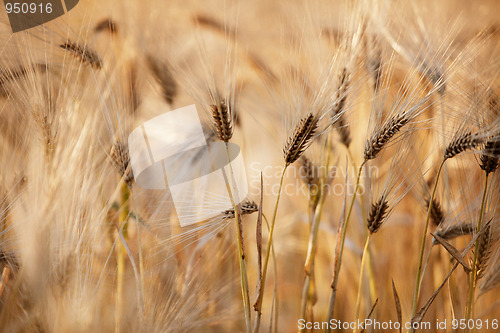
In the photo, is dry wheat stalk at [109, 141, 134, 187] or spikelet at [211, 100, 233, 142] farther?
dry wheat stalk at [109, 141, 134, 187]

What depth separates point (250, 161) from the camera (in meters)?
0.85

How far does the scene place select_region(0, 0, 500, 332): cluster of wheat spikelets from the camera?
0.78 meters

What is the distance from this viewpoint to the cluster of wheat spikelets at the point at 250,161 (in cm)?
78

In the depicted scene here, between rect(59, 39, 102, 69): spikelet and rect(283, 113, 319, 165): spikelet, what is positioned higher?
rect(59, 39, 102, 69): spikelet

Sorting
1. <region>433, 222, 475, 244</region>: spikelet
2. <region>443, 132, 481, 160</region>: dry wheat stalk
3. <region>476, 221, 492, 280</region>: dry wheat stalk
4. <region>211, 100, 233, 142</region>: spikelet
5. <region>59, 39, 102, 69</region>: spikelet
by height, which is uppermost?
<region>59, 39, 102, 69</region>: spikelet

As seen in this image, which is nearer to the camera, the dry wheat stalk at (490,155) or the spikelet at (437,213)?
the dry wheat stalk at (490,155)

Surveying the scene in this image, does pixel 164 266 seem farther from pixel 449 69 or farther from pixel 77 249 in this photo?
pixel 449 69

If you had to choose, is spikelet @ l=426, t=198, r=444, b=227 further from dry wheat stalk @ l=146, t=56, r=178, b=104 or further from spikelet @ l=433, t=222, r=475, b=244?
dry wheat stalk @ l=146, t=56, r=178, b=104

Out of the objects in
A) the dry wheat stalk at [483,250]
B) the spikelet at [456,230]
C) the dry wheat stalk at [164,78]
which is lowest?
the dry wheat stalk at [483,250]

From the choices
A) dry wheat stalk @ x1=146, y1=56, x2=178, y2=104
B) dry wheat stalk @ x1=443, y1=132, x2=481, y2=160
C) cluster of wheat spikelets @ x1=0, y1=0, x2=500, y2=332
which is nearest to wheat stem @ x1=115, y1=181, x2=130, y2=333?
cluster of wheat spikelets @ x1=0, y1=0, x2=500, y2=332

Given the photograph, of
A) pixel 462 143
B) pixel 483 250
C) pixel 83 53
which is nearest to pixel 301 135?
pixel 462 143

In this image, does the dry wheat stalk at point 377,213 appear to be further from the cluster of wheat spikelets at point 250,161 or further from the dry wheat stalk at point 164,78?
the dry wheat stalk at point 164,78

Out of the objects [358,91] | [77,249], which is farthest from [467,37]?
[77,249]

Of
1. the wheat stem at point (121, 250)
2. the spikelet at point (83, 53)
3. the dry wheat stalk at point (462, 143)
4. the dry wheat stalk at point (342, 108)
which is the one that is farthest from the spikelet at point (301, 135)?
the spikelet at point (83, 53)
